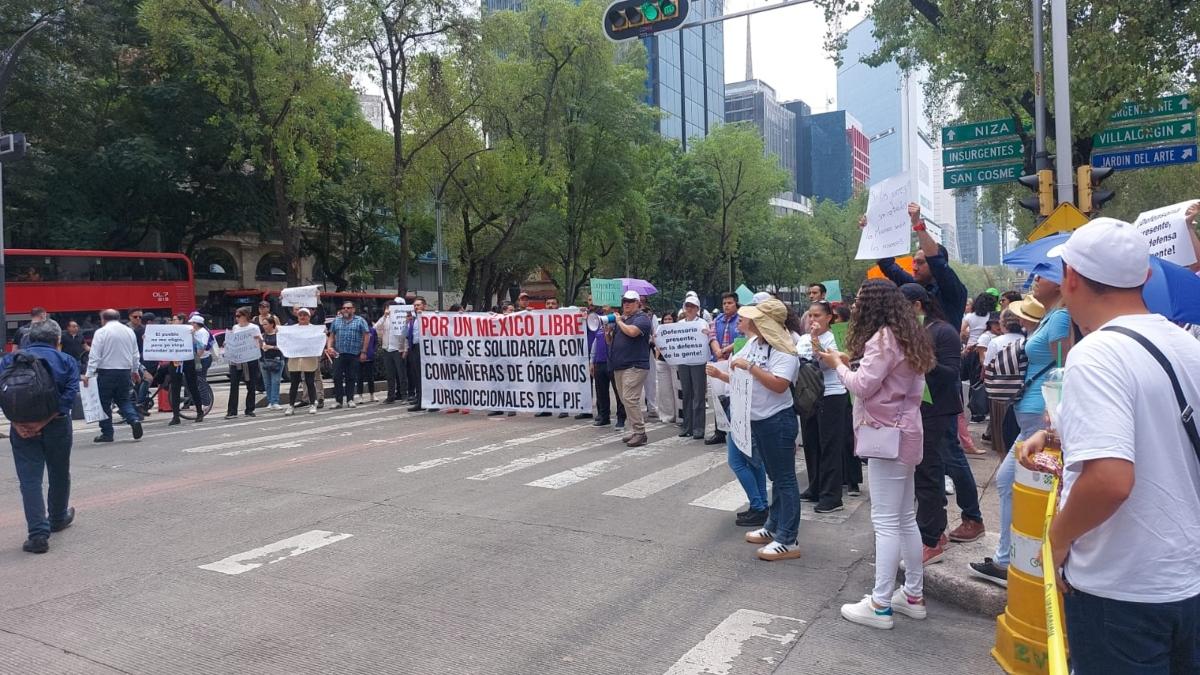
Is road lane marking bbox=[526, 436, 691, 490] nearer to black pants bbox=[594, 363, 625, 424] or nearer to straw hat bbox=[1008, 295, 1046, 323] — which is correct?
black pants bbox=[594, 363, 625, 424]

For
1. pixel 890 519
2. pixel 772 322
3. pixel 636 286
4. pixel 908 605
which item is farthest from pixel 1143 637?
pixel 636 286

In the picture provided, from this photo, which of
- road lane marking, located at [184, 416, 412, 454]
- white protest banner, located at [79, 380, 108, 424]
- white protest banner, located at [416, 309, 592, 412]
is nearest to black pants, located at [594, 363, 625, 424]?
white protest banner, located at [416, 309, 592, 412]

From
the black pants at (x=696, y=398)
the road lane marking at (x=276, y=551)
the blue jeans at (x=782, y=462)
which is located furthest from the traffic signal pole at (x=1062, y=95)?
the road lane marking at (x=276, y=551)

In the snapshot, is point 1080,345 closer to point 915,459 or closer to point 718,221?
point 915,459

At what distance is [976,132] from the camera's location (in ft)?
43.9

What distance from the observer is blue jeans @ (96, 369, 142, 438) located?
463 inches

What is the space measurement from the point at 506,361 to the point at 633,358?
12.2 feet

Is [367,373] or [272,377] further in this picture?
[367,373]

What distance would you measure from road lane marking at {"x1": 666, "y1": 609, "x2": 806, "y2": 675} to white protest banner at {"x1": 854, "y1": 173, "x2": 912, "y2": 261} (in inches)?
98.1

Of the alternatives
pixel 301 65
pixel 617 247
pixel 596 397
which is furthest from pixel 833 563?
pixel 617 247

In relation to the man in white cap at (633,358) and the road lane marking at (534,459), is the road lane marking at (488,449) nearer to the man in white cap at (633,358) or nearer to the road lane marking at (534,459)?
the road lane marking at (534,459)

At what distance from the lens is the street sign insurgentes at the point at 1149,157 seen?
12.1 meters

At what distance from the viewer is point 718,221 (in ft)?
157

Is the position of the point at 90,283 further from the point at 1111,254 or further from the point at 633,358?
the point at 1111,254
